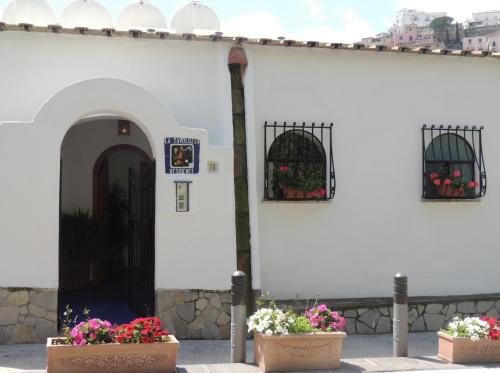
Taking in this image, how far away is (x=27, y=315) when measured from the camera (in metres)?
8.62

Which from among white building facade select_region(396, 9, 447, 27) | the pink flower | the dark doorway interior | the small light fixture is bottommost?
the pink flower

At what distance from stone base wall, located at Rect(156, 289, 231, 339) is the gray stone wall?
1.94 m

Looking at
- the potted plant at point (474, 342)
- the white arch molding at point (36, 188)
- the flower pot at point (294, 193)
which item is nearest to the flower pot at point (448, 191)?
the flower pot at point (294, 193)

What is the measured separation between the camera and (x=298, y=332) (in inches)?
293

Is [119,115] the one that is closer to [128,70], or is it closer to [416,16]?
[128,70]

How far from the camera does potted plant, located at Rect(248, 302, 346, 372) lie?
7.33m

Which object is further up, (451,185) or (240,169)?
(240,169)

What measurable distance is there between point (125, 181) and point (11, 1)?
13.8ft

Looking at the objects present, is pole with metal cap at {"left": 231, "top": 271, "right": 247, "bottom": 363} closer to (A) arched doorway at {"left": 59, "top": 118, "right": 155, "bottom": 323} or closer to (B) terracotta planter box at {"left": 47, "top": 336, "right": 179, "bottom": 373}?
(B) terracotta planter box at {"left": 47, "top": 336, "right": 179, "bottom": 373}

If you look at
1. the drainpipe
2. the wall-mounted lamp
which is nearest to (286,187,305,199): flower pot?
the drainpipe

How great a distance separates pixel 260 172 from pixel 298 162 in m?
0.63

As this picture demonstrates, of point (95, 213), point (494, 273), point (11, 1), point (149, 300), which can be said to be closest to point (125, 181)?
point (95, 213)

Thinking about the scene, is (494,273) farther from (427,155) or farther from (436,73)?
(436,73)

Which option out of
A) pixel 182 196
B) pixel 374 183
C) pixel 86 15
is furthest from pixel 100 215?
pixel 374 183
